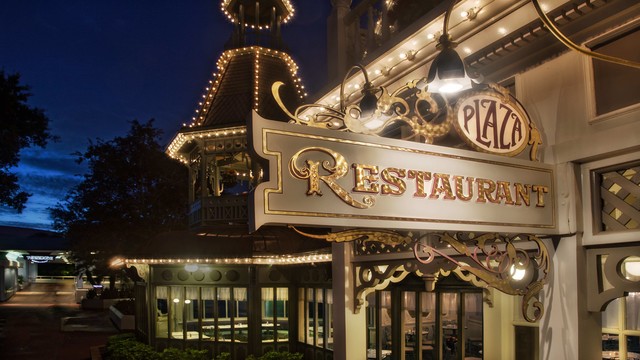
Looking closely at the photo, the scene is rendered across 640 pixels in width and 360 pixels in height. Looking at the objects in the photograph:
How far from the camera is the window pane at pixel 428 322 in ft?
37.0

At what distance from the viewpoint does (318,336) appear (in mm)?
16188

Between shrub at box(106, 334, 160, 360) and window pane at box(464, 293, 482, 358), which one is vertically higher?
window pane at box(464, 293, 482, 358)

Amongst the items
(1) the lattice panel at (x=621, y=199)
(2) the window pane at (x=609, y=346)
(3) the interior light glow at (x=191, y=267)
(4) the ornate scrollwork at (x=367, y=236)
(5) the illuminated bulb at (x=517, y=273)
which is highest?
(1) the lattice panel at (x=621, y=199)

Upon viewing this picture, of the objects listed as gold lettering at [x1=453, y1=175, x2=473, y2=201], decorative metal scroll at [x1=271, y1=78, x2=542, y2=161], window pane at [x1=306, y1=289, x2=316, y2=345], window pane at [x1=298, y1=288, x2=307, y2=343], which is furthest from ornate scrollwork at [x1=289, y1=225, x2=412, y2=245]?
window pane at [x1=298, y1=288, x2=307, y2=343]

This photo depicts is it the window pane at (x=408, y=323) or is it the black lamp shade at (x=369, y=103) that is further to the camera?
the window pane at (x=408, y=323)

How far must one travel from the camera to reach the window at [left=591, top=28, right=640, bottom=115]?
5305 mm

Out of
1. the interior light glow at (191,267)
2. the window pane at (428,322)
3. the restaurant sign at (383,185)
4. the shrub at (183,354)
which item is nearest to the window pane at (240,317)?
the shrub at (183,354)

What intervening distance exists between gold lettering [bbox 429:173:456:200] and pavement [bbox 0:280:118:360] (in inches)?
814

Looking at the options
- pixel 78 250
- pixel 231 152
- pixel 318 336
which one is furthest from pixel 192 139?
pixel 78 250

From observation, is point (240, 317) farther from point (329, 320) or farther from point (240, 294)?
point (329, 320)

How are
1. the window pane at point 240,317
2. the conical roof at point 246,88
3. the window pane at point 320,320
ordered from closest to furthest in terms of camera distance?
the window pane at point 320,320, the window pane at point 240,317, the conical roof at point 246,88

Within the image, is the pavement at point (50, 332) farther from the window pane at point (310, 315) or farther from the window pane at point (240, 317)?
the window pane at point (310, 315)

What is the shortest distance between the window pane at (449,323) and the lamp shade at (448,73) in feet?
21.6

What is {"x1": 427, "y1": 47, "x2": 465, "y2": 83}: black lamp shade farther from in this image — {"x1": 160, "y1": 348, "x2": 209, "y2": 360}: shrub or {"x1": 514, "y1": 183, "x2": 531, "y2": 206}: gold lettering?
{"x1": 160, "y1": 348, "x2": 209, "y2": 360}: shrub
